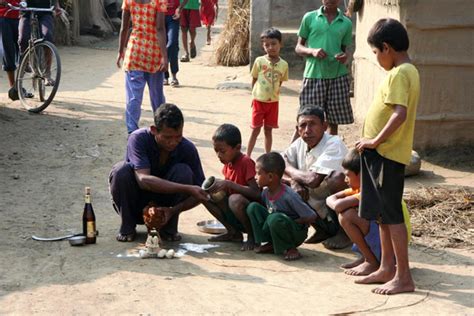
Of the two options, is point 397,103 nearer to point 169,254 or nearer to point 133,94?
point 169,254

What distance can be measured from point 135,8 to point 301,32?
5.56ft

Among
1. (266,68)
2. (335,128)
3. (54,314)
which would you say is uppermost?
(266,68)

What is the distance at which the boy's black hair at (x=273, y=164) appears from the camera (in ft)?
19.1

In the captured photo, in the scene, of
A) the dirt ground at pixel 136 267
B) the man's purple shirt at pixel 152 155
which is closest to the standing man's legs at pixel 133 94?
the dirt ground at pixel 136 267

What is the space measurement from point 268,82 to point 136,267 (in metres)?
3.30

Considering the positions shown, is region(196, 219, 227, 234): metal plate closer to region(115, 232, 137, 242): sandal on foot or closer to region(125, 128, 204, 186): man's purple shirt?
region(125, 128, 204, 186): man's purple shirt

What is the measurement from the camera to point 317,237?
20.4 feet

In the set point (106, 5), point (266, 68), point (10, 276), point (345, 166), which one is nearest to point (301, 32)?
point (266, 68)

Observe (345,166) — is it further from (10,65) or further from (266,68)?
(10,65)

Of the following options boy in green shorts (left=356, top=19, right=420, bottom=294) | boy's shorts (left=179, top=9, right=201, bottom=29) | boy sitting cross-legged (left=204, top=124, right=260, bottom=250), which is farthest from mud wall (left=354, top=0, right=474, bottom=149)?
boy's shorts (left=179, top=9, right=201, bottom=29)

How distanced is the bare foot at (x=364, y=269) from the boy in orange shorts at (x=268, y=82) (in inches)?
125

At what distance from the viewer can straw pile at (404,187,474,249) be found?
6.32 m

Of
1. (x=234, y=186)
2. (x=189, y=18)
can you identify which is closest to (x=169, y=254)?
(x=234, y=186)

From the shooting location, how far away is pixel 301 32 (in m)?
8.41
